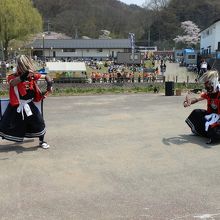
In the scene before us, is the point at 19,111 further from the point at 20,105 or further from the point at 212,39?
the point at 212,39

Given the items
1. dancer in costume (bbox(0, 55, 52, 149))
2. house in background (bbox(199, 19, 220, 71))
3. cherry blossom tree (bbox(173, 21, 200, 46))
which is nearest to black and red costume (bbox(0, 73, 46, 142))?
dancer in costume (bbox(0, 55, 52, 149))

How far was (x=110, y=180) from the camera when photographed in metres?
5.42

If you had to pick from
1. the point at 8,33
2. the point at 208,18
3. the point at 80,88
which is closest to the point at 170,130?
the point at 80,88

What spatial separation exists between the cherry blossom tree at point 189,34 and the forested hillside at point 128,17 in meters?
3.80

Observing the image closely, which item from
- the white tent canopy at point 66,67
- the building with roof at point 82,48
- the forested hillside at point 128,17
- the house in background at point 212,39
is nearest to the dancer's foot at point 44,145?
the white tent canopy at point 66,67

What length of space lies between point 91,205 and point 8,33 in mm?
42657

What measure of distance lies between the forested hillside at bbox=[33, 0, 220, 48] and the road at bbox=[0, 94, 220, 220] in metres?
103

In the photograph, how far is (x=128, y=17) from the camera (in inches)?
5030

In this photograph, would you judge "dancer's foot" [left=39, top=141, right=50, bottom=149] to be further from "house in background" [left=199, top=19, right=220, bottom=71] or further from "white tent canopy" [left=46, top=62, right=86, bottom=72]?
"house in background" [left=199, top=19, right=220, bottom=71]

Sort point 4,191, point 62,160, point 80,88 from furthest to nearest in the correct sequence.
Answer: point 80,88, point 62,160, point 4,191

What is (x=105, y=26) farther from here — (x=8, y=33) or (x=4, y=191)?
(x=4, y=191)

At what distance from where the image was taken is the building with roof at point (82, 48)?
3561 inches

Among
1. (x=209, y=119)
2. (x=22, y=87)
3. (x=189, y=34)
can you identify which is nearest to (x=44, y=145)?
(x=22, y=87)

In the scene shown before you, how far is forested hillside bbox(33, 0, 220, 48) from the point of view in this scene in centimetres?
11075
